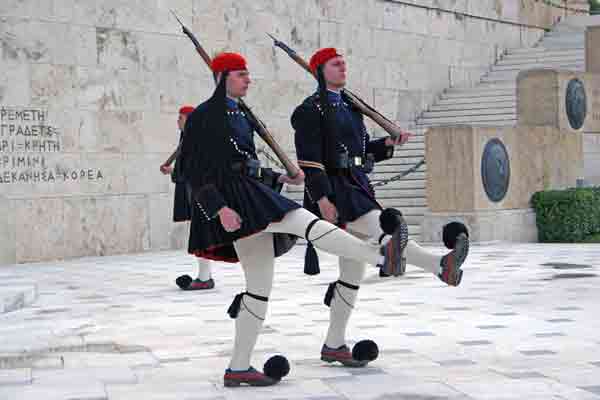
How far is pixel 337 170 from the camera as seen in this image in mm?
6641

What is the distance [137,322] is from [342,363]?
2892 millimetres

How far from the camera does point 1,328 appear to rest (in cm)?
898

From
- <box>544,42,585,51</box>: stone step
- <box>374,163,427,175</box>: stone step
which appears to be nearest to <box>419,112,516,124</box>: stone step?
<box>374,163,427,175</box>: stone step

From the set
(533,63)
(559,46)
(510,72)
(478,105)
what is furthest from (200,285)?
(559,46)

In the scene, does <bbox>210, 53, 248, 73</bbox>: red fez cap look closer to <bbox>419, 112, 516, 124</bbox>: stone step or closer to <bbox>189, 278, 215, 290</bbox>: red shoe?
<bbox>189, 278, 215, 290</bbox>: red shoe

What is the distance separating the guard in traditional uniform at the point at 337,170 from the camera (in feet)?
21.3

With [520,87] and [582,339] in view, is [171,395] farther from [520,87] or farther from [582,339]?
[520,87]

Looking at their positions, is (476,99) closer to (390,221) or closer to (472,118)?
(472,118)

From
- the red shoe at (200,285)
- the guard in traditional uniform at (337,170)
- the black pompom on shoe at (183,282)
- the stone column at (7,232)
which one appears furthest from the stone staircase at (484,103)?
the guard in traditional uniform at (337,170)

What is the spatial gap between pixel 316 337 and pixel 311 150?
1921 mm

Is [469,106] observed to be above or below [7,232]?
above

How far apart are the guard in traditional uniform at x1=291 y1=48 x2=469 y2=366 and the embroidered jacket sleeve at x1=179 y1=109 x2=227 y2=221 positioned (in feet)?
2.32

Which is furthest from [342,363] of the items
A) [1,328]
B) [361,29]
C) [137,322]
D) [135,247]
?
[361,29]

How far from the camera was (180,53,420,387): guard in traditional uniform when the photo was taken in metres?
5.94
